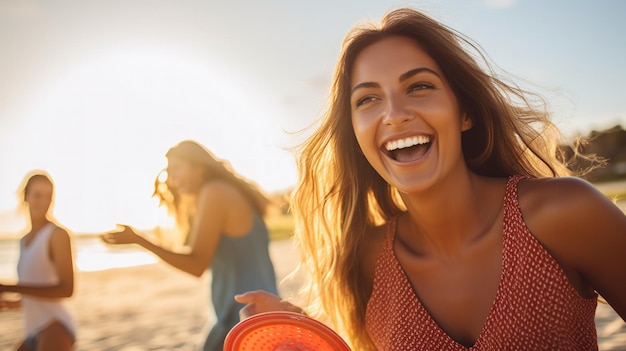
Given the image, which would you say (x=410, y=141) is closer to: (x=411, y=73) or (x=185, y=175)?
(x=411, y=73)

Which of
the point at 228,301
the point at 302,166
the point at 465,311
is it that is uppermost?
the point at 302,166

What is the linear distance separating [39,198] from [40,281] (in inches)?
31.2

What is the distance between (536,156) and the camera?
9.41ft

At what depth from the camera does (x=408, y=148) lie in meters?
2.62

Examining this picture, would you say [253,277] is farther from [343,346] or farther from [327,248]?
[343,346]

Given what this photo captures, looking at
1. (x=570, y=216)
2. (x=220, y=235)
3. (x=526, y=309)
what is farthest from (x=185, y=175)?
(x=570, y=216)

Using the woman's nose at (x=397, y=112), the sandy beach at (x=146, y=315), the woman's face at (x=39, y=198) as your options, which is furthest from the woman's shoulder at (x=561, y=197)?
the woman's face at (x=39, y=198)

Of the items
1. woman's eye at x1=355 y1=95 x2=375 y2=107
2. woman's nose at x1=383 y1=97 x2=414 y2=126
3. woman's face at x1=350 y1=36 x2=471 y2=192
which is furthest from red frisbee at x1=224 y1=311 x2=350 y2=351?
woman's eye at x1=355 y1=95 x2=375 y2=107

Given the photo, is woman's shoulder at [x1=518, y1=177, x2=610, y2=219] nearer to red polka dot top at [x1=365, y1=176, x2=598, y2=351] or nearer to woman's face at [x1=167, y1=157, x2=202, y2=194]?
red polka dot top at [x1=365, y1=176, x2=598, y2=351]

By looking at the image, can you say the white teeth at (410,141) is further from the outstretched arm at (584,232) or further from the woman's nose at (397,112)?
the outstretched arm at (584,232)

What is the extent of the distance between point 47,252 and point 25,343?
2.43 ft

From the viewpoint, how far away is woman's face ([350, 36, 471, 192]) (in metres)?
2.52

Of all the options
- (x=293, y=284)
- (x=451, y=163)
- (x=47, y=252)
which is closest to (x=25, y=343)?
(x=47, y=252)

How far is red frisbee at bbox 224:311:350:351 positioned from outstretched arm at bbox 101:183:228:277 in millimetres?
1582
